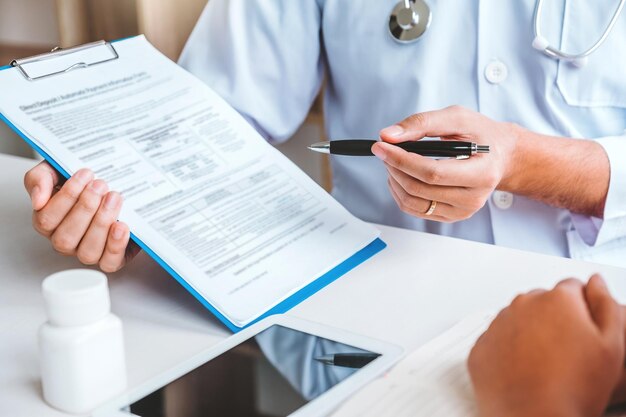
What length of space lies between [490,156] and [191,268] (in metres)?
0.33

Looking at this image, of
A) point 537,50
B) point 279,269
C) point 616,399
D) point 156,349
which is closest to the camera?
point 616,399

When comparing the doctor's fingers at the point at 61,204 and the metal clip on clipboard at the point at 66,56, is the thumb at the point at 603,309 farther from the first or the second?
the metal clip on clipboard at the point at 66,56

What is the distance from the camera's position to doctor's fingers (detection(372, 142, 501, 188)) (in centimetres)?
76

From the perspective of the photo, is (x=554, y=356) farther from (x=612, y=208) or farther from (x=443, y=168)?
(x=612, y=208)

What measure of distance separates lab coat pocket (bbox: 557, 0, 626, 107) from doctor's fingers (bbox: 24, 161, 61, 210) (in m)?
0.64

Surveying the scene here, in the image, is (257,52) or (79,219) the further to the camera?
(257,52)

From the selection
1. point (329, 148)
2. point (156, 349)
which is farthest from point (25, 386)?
point (329, 148)

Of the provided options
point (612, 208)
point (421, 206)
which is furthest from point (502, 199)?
point (421, 206)

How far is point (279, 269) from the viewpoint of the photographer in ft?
2.51

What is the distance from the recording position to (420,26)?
1.05 metres

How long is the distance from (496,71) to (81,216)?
22.5 inches

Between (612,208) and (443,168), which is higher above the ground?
(443,168)

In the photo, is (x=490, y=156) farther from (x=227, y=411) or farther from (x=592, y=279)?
(x=227, y=411)

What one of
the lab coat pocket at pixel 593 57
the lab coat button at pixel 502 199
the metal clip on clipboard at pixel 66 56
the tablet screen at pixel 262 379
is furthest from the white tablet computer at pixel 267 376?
the lab coat pocket at pixel 593 57
